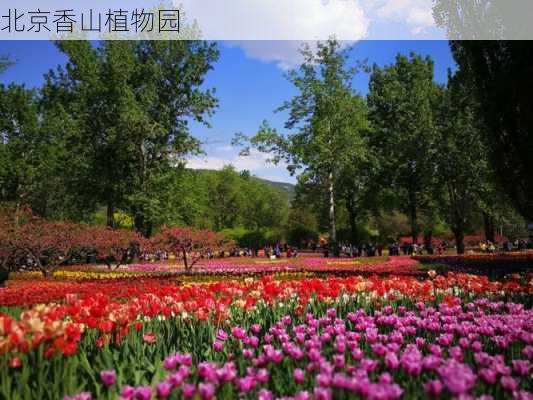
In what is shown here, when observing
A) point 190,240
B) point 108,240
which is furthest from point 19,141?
point 190,240

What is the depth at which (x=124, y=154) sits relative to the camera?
32.7 m

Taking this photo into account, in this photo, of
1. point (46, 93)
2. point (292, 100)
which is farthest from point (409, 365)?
point (46, 93)

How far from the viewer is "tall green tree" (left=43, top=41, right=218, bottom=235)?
1262 inches

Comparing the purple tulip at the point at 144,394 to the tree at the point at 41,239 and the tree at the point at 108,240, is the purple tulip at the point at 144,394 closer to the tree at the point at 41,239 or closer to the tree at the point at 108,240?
the tree at the point at 41,239

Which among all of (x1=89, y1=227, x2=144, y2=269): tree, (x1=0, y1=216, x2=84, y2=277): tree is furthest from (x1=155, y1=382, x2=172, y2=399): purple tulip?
(x1=89, y1=227, x2=144, y2=269): tree

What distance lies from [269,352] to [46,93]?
38174 mm

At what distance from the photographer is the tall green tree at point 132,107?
Result: 32062 mm

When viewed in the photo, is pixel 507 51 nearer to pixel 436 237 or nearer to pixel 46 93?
pixel 46 93

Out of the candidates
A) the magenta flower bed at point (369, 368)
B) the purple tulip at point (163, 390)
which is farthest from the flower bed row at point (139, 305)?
the purple tulip at point (163, 390)

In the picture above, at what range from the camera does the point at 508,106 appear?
13.9 m

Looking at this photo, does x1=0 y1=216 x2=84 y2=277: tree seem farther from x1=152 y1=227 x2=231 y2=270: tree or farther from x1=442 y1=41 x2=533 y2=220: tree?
x1=442 y1=41 x2=533 y2=220: tree

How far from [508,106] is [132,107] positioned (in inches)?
936

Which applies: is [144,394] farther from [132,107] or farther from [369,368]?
[132,107]

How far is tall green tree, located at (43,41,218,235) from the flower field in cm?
2631
